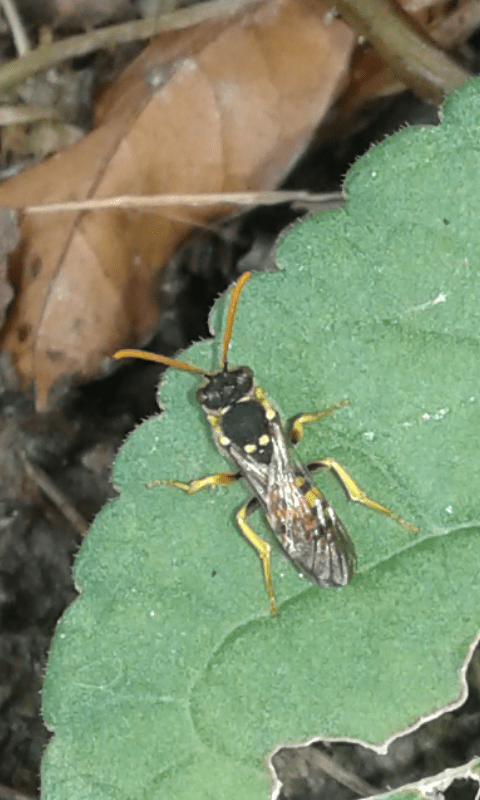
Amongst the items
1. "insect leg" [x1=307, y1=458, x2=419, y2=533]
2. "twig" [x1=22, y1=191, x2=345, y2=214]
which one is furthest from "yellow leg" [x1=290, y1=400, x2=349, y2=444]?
"twig" [x1=22, y1=191, x2=345, y2=214]

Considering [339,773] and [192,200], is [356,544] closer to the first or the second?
[339,773]

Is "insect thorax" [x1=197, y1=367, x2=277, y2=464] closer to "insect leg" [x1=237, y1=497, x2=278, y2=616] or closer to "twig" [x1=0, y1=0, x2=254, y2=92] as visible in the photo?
"insect leg" [x1=237, y1=497, x2=278, y2=616]

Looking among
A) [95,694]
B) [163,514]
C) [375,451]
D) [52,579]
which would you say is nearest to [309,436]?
[375,451]

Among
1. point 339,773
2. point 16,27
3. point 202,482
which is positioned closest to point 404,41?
A: point 16,27

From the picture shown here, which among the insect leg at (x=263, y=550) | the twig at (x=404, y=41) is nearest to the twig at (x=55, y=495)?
the insect leg at (x=263, y=550)

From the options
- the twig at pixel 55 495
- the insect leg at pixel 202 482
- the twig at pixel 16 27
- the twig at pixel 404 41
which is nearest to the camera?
the insect leg at pixel 202 482

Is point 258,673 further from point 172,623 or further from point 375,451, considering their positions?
point 375,451

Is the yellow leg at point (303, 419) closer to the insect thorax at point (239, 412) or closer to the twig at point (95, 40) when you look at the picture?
the insect thorax at point (239, 412)
